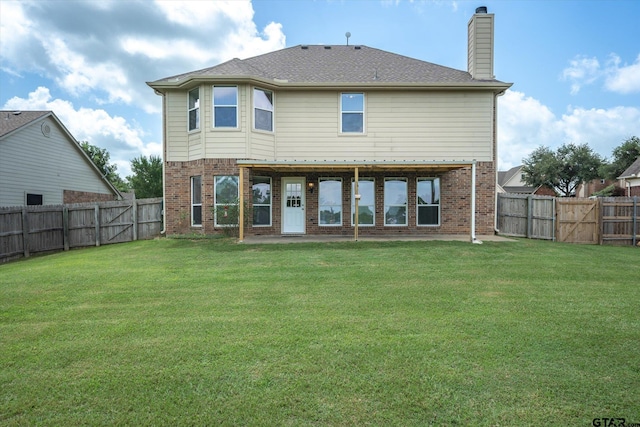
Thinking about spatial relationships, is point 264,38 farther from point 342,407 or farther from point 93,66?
point 342,407

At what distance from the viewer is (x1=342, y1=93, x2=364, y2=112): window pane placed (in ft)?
43.7

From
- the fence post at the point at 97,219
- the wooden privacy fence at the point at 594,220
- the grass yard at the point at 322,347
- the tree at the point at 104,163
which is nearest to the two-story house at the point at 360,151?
the wooden privacy fence at the point at 594,220

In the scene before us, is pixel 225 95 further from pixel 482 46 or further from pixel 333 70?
pixel 482 46

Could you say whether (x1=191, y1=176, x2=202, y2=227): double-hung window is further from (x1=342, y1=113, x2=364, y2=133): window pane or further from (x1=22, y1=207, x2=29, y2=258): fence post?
(x1=342, y1=113, x2=364, y2=133): window pane

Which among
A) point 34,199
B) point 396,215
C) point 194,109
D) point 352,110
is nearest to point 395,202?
point 396,215

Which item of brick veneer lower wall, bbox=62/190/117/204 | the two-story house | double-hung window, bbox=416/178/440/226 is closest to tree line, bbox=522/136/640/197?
the two-story house

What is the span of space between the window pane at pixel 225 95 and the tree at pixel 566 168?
4083cm

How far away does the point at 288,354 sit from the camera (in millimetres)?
3549

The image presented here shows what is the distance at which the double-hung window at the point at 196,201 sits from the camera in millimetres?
13031

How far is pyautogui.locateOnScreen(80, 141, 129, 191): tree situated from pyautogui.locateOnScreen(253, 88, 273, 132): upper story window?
4003 centimetres

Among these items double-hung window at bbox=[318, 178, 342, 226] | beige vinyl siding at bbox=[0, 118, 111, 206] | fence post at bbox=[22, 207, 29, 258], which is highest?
beige vinyl siding at bbox=[0, 118, 111, 206]

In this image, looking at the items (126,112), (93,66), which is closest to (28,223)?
(93,66)

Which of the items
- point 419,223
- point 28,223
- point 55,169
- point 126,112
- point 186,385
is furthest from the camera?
point 126,112

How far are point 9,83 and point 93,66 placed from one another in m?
5.07
